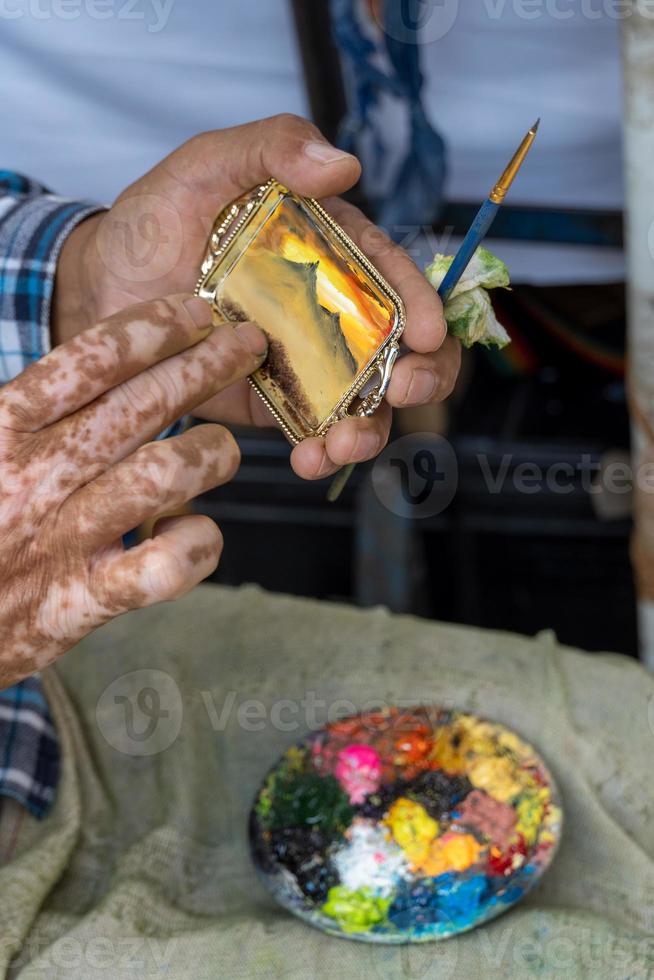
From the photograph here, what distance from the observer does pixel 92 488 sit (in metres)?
0.82

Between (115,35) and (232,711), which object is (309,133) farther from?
(115,35)

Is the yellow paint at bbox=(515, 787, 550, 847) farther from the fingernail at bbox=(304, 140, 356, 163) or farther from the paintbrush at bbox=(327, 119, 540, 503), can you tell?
the fingernail at bbox=(304, 140, 356, 163)

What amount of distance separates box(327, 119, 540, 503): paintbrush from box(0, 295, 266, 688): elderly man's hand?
234mm

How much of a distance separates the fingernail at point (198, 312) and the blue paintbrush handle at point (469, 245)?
0.72ft

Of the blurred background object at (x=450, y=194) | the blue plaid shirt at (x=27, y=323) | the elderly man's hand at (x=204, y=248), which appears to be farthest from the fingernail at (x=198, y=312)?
the blurred background object at (x=450, y=194)

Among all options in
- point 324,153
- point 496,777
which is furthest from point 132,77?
point 496,777

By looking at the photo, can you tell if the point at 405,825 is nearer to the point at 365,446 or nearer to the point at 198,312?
the point at 365,446

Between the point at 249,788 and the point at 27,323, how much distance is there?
610 mm

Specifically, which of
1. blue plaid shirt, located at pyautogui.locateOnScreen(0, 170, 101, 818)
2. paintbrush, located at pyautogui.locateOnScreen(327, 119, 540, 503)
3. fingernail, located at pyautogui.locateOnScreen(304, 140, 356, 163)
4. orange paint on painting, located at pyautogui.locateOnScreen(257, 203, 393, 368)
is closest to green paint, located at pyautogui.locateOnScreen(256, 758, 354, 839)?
blue plaid shirt, located at pyautogui.locateOnScreen(0, 170, 101, 818)

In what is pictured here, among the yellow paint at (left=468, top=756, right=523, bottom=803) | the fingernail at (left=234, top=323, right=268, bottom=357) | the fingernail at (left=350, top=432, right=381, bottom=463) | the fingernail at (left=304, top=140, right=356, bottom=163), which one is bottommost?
the yellow paint at (left=468, top=756, right=523, bottom=803)

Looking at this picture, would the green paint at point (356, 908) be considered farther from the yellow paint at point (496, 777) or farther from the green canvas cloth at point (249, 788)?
the yellow paint at point (496, 777)

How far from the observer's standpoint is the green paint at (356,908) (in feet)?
3.12

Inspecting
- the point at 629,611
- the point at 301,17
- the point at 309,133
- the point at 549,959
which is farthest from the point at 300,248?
the point at 629,611

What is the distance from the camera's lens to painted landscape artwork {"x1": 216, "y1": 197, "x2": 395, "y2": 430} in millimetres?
931
